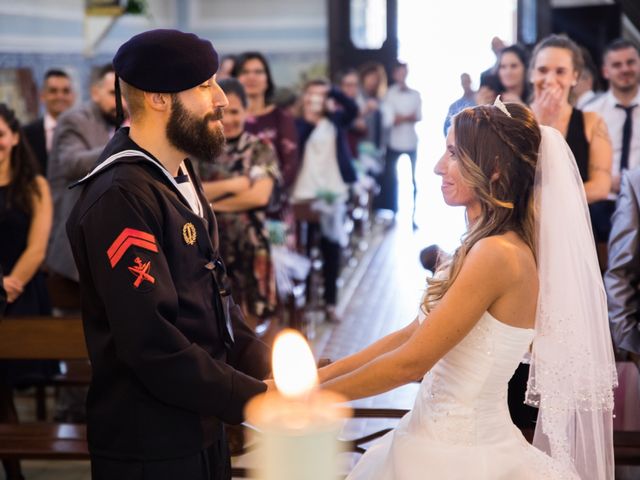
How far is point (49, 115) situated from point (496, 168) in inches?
210

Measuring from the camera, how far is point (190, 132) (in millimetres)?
2541

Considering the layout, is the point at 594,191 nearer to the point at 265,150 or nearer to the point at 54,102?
the point at 265,150

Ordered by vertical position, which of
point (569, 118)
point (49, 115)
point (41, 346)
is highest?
point (49, 115)

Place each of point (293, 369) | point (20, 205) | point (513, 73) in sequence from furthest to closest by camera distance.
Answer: point (513, 73)
point (20, 205)
point (293, 369)

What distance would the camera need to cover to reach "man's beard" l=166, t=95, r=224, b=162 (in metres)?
2.54

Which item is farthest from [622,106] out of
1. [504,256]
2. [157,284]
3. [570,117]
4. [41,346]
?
[157,284]

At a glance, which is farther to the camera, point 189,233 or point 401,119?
point 401,119

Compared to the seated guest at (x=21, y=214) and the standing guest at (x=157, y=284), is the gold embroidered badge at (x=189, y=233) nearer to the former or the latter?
the standing guest at (x=157, y=284)

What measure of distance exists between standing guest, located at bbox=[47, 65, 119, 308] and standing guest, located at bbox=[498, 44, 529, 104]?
2.34m

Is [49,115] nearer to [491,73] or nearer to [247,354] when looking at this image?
[491,73]

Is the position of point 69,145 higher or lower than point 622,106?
lower

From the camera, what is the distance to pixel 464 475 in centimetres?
269

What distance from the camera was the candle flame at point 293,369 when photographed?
1320 millimetres

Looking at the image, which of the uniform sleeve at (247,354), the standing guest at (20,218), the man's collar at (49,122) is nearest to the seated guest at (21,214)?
the standing guest at (20,218)
